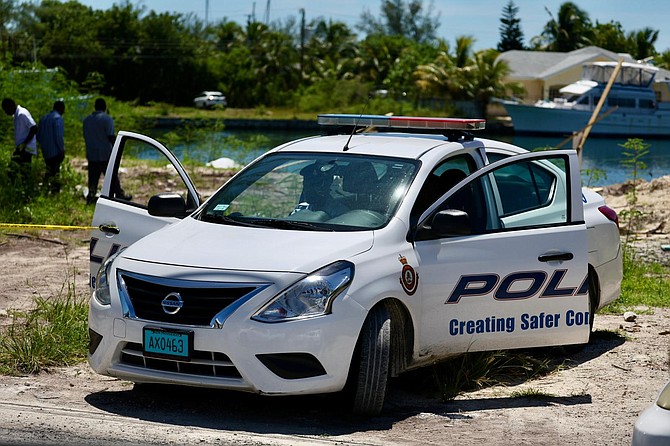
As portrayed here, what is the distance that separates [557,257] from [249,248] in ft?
6.94

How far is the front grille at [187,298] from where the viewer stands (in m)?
5.92

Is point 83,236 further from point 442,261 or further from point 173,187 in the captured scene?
Answer: point 442,261

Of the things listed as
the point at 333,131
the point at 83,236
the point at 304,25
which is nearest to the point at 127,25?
the point at 304,25

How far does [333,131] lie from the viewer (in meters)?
8.34

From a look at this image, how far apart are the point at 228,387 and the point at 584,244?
8.84 feet

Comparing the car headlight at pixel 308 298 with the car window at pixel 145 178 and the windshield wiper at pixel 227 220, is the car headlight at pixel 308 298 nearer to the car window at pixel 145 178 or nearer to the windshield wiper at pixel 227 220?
the windshield wiper at pixel 227 220

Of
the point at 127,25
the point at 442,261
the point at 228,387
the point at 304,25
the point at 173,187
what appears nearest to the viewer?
the point at 228,387

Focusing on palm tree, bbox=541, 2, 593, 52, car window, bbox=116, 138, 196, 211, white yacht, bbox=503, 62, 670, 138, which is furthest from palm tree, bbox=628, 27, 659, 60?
car window, bbox=116, 138, 196, 211

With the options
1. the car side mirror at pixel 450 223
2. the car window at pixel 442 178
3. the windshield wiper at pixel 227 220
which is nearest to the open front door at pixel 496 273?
the car side mirror at pixel 450 223

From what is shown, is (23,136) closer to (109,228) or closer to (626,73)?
(109,228)

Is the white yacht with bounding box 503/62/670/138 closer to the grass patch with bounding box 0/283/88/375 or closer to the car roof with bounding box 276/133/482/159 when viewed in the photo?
the car roof with bounding box 276/133/482/159

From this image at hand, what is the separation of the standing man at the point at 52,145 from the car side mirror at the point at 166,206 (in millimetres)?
9922

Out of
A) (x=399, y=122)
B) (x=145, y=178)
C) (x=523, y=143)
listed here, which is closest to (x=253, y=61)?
(x=523, y=143)

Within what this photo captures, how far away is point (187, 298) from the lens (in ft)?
19.6
